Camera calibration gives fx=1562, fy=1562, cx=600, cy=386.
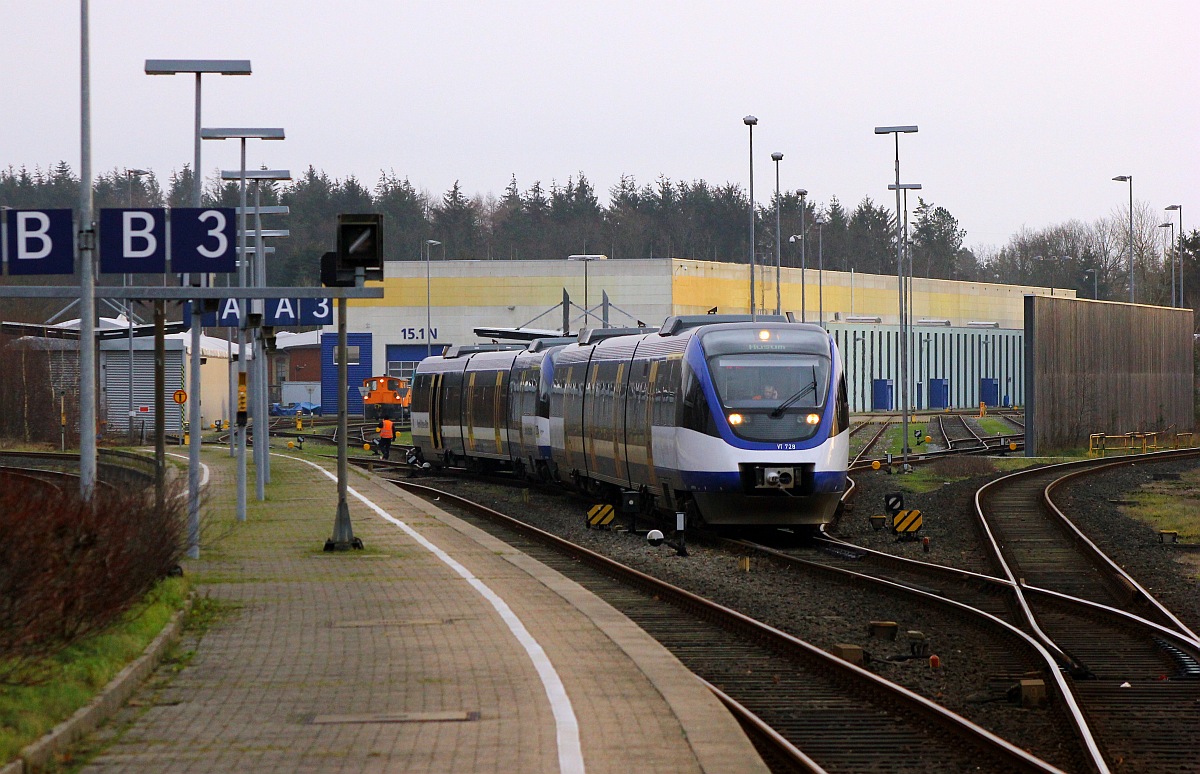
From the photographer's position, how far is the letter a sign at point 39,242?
17094mm

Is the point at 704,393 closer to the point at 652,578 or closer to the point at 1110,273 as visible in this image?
the point at 652,578

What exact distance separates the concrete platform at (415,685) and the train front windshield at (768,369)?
193 inches

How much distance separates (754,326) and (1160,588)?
7.26 metres

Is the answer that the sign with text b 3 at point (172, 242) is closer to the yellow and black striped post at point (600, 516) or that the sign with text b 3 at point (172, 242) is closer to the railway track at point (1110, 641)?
the railway track at point (1110, 641)

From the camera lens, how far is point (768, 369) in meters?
22.6

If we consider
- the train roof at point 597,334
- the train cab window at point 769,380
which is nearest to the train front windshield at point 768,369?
the train cab window at point 769,380

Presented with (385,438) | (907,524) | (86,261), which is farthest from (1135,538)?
(385,438)

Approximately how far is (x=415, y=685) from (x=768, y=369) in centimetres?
1260

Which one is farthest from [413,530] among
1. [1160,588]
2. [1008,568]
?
[1160,588]

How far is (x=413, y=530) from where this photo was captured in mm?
24234

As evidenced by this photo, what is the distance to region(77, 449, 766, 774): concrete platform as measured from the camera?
8.57m

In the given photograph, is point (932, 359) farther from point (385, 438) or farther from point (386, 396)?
point (385, 438)

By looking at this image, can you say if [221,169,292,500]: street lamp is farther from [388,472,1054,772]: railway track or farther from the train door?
[388,472,1054,772]: railway track

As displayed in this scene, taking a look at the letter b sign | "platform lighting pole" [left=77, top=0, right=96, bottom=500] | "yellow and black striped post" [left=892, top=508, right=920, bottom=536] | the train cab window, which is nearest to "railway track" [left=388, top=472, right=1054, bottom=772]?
the train cab window
